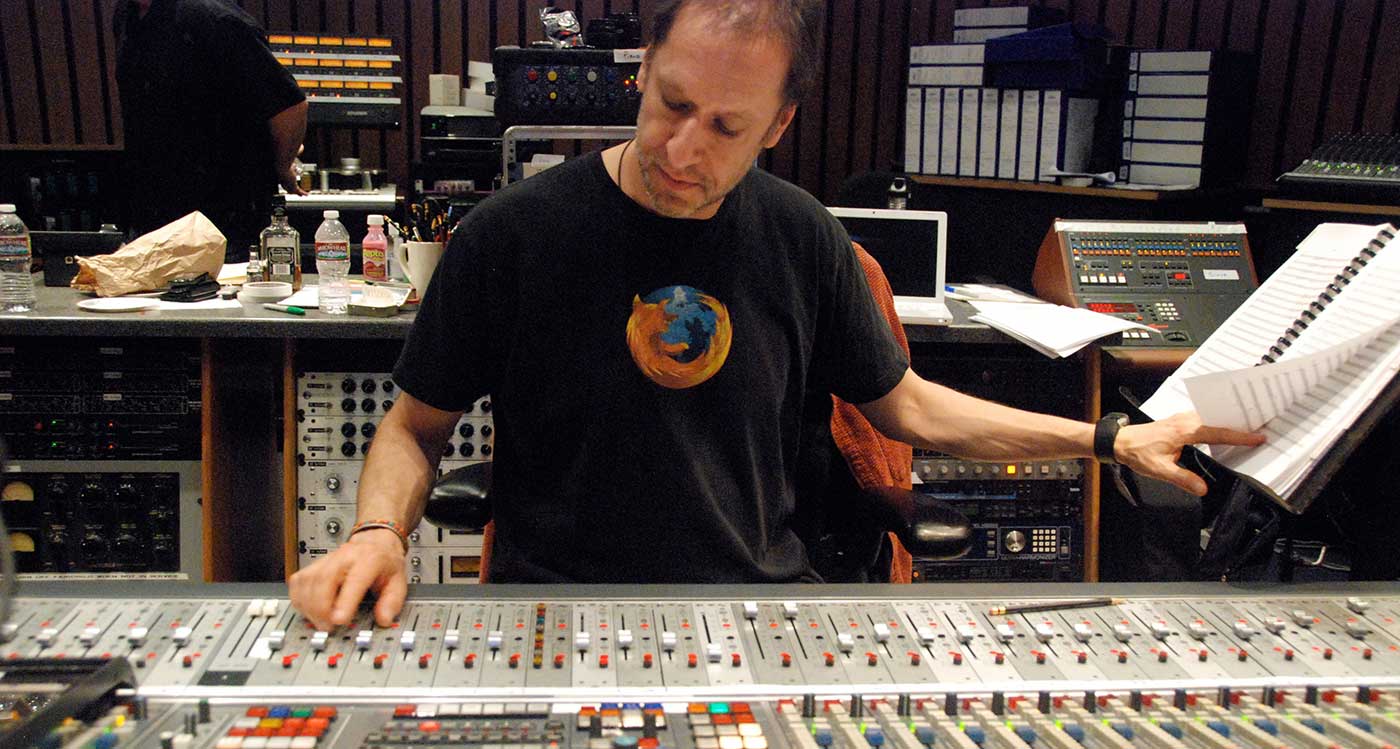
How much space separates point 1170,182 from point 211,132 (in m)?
→ 3.21

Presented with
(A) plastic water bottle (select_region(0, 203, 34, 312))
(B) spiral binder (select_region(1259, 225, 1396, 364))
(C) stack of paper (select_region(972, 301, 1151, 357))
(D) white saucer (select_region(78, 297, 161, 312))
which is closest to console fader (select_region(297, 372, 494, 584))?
(D) white saucer (select_region(78, 297, 161, 312))

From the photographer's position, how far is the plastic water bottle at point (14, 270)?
94.4 inches

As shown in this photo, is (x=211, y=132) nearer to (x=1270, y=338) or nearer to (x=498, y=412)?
(x=498, y=412)

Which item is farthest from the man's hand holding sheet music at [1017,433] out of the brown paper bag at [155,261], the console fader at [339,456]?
the brown paper bag at [155,261]

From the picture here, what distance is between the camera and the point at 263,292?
8.38ft

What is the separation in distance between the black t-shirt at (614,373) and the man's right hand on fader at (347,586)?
0.34 meters

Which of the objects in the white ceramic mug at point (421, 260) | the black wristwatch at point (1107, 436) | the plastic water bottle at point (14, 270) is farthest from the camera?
the white ceramic mug at point (421, 260)

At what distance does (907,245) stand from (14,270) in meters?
2.01

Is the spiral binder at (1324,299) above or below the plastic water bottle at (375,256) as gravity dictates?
above

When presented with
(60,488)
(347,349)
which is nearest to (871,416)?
(347,349)

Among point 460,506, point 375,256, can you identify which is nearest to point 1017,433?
point 460,506

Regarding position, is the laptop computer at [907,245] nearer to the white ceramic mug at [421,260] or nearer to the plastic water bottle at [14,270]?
the white ceramic mug at [421,260]

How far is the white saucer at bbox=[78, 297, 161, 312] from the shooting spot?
238 centimetres

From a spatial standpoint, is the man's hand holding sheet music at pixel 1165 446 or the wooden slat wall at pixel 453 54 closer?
the man's hand holding sheet music at pixel 1165 446
